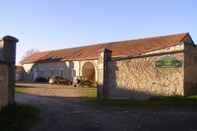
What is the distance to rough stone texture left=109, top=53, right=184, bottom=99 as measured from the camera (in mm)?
21453

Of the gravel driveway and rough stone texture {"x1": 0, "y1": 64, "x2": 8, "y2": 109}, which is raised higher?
rough stone texture {"x1": 0, "y1": 64, "x2": 8, "y2": 109}

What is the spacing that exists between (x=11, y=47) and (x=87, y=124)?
715 centimetres

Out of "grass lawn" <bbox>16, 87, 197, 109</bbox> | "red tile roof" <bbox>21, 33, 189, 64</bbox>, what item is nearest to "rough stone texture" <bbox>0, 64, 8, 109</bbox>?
"grass lawn" <bbox>16, 87, 197, 109</bbox>

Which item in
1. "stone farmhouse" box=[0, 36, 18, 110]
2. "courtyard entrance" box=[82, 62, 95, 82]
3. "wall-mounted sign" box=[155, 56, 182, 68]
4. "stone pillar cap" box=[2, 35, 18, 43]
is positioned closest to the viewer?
"stone farmhouse" box=[0, 36, 18, 110]

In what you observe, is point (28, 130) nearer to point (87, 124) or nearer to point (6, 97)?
point (87, 124)

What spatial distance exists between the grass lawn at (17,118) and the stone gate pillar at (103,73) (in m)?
7.05

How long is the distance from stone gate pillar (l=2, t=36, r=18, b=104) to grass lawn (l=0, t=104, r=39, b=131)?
2.62 ft

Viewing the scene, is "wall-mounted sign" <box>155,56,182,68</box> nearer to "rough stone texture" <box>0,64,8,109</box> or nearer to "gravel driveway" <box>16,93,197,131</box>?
"gravel driveway" <box>16,93,197,131</box>

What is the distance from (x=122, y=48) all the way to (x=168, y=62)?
22301 mm

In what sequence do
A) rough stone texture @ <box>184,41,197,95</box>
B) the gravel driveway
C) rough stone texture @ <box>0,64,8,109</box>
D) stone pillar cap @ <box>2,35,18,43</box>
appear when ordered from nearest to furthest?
the gravel driveway, rough stone texture @ <box>0,64,8,109</box>, stone pillar cap @ <box>2,35,18,43</box>, rough stone texture @ <box>184,41,197,95</box>

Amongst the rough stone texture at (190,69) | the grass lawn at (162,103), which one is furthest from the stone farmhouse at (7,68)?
the rough stone texture at (190,69)

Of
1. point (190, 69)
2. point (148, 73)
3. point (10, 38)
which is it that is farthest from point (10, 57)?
point (190, 69)

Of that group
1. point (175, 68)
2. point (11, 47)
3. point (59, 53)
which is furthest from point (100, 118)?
point (59, 53)

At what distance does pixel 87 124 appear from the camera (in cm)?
1296
